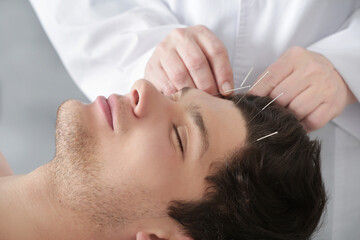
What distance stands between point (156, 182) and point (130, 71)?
2.18ft

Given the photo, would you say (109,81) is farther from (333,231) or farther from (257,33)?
(333,231)

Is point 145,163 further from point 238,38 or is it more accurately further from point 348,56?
point 348,56

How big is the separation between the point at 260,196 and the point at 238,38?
25.5 inches

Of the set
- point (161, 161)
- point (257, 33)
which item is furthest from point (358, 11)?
point (161, 161)

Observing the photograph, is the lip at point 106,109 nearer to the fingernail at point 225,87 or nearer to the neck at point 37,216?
the neck at point 37,216

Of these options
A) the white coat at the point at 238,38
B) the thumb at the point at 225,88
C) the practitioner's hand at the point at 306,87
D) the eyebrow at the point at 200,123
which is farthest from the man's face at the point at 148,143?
the white coat at the point at 238,38

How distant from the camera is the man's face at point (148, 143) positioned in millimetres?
1064

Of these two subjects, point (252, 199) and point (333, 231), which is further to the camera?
point (333, 231)

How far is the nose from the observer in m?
1.10

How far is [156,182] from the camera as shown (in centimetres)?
Result: 106

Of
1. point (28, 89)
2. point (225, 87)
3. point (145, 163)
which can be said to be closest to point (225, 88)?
point (225, 87)

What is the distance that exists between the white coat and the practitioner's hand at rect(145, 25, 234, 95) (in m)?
0.21

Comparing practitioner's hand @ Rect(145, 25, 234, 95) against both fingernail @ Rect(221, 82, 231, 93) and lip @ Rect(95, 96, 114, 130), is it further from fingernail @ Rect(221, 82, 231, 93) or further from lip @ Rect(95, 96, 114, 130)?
lip @ Rect(95, 96, 114, 130)

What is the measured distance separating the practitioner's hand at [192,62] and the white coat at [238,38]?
211mm
